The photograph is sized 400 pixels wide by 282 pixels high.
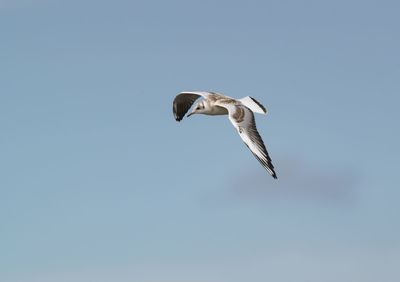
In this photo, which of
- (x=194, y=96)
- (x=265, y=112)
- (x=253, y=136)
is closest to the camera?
(x=253, y=136)

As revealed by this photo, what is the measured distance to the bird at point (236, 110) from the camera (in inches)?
786

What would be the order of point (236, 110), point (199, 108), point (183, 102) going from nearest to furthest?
point (236, 110) < point (199, 108) < point (183, 102)

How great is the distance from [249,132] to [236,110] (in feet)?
5.13

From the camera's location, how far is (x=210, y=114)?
25.0m

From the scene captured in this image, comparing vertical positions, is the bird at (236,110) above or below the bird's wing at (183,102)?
below

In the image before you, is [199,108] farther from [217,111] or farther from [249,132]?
[249,132]

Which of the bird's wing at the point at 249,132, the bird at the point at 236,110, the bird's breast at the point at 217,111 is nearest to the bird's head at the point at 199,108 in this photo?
the bird at the point at 236,110

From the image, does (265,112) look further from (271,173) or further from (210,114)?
(271,173)

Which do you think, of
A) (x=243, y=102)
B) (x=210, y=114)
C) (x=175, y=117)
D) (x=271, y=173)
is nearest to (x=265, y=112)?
(x=243, y=102)

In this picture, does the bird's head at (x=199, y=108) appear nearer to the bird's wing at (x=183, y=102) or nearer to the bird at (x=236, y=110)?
the bird at (x=236, y=110)

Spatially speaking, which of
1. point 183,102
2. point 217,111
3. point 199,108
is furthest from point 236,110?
point 183,102

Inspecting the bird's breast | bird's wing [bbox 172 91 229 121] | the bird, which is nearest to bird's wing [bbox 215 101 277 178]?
the bird

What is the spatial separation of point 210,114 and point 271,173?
669cm

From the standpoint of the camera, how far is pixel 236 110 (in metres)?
22.0
